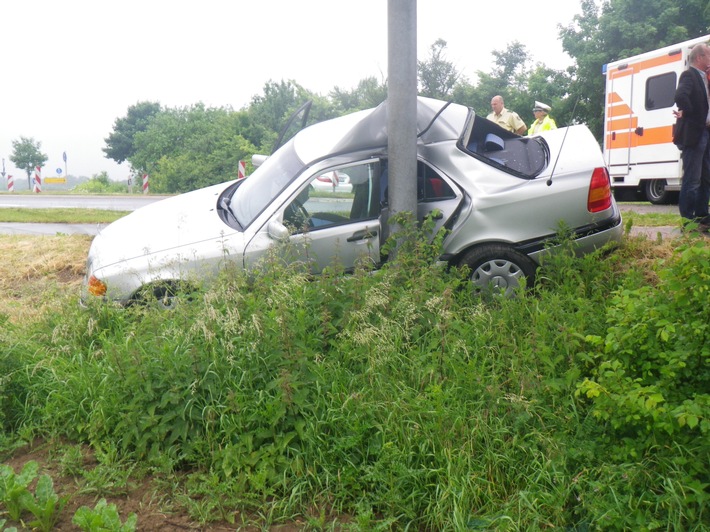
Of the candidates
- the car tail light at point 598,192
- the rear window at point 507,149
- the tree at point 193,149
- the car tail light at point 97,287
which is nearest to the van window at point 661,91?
the rear window at point 507,149

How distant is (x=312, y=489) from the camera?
12.0 feet

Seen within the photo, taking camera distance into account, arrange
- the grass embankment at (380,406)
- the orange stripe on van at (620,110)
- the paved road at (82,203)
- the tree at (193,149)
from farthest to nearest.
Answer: the tree at (193,149), the paved road at (82,203), the orange stripe on van at (620,110), the grass embankment at (380,406)

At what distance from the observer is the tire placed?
1466 cm

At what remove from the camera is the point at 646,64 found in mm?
14219

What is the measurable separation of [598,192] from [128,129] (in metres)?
67.5

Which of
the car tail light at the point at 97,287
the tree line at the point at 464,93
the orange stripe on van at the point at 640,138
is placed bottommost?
the car tail light at the point at 97,287

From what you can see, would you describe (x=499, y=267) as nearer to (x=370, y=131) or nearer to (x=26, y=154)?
(x=370, y=131)

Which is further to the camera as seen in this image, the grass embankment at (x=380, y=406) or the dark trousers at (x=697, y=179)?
the dark trousers at (x=697, y=179)

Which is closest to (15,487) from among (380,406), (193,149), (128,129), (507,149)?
(380,406)

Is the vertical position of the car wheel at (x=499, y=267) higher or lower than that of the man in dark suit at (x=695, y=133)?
lower

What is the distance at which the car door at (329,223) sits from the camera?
5.75 metres

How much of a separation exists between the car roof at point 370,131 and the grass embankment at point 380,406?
65.0 inches

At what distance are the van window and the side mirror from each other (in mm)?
10633

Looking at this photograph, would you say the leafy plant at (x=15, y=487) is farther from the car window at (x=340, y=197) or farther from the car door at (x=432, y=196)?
the car door at (x=432, y=196)
